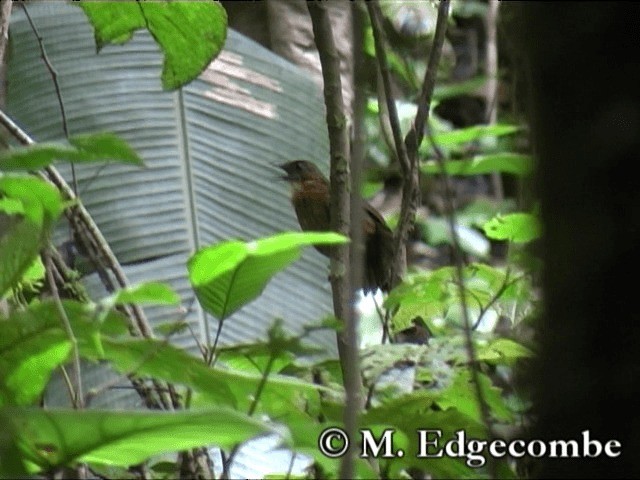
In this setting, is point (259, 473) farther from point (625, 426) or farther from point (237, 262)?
point (625, 426)

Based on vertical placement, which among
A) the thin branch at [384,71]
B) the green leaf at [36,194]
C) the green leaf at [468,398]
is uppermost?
the thin branch at [384,71]

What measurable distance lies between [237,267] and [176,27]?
22.9 inches

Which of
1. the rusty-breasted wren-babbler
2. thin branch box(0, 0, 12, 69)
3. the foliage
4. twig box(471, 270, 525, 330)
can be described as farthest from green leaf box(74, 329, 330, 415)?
the rusty-breasted wren-babbler

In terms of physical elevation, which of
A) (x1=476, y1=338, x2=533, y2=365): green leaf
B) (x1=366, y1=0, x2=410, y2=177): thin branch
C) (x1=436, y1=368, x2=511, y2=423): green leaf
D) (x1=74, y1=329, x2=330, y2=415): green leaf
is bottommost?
(x1=436, y1=368, x2=511, y2=423): green leaf

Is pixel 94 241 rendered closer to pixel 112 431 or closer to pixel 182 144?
pixel 112 431

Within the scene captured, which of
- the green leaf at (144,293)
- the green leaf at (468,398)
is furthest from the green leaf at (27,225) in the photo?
the green leaf at (468,398)

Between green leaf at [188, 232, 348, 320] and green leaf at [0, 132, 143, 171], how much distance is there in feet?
0.41

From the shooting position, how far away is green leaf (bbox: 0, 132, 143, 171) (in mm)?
1180

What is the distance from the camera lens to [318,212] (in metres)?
3.07

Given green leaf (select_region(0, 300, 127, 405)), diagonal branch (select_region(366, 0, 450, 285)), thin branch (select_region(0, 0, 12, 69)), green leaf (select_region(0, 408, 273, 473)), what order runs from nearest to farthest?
1. green leaf (select_region(0, 408, 273, 473))
2. green leaf (select_region(0, 300, 127, 405))
3. diagonal branch (select_region(366, 0, 450, 285))
4. thin branch (select_region(0, 0, 12, 69))

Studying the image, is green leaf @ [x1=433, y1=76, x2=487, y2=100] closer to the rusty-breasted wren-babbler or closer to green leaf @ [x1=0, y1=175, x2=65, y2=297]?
the rusty-breasted wren-babbler

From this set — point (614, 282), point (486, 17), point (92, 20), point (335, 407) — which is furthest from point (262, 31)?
point (614, 282)

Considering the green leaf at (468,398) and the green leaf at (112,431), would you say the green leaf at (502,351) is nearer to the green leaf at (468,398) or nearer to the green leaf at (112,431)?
the green leaf at (468,398)

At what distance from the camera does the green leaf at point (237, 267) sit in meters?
1.17
